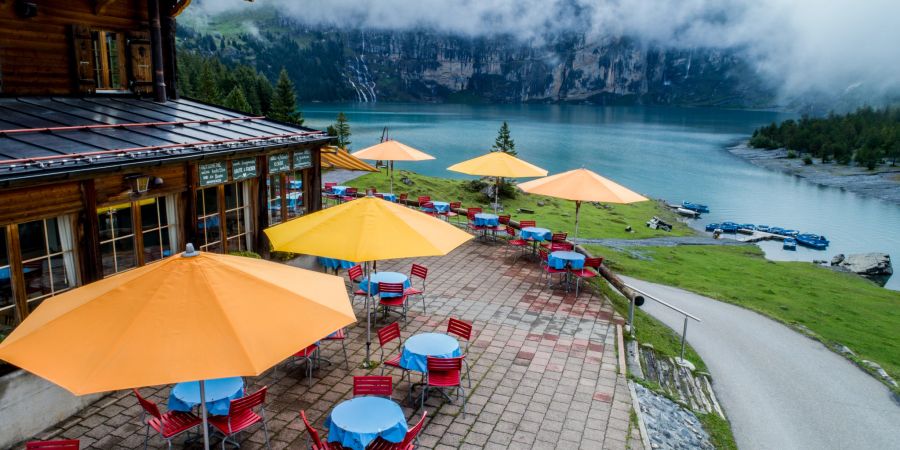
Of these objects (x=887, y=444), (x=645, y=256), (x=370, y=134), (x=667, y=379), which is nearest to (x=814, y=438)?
(x=887, y=444)

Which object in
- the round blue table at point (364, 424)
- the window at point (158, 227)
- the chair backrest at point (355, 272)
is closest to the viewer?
the round blue table at point (364, 424)

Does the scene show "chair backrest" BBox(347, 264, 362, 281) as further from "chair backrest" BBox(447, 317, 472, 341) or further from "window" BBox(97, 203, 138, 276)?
"window" BBox(97, 203, 138, 276)

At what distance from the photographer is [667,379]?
1184cm

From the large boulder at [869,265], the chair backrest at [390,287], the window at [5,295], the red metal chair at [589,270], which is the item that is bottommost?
the large boulder at [869,265]

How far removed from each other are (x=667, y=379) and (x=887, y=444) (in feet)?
15.3

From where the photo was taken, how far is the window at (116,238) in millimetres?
9625

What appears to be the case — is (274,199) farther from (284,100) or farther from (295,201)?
(284,100)

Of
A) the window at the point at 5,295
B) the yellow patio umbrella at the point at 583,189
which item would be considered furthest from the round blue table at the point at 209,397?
the yellow patio umbrella at the point at 583,189

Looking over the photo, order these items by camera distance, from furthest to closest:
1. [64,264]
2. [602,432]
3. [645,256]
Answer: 1. [645,256]
2. [64,264]
3. [602,432]

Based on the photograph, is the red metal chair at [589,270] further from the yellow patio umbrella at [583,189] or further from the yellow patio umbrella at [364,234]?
the yellow patio umbrella at [364,234]

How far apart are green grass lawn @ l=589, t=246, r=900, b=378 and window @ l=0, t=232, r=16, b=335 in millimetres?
20422

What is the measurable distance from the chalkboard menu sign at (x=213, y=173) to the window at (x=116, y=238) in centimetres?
179

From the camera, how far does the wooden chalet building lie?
8.48 metres

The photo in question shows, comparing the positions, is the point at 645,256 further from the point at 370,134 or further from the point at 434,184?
the point at 370,134
